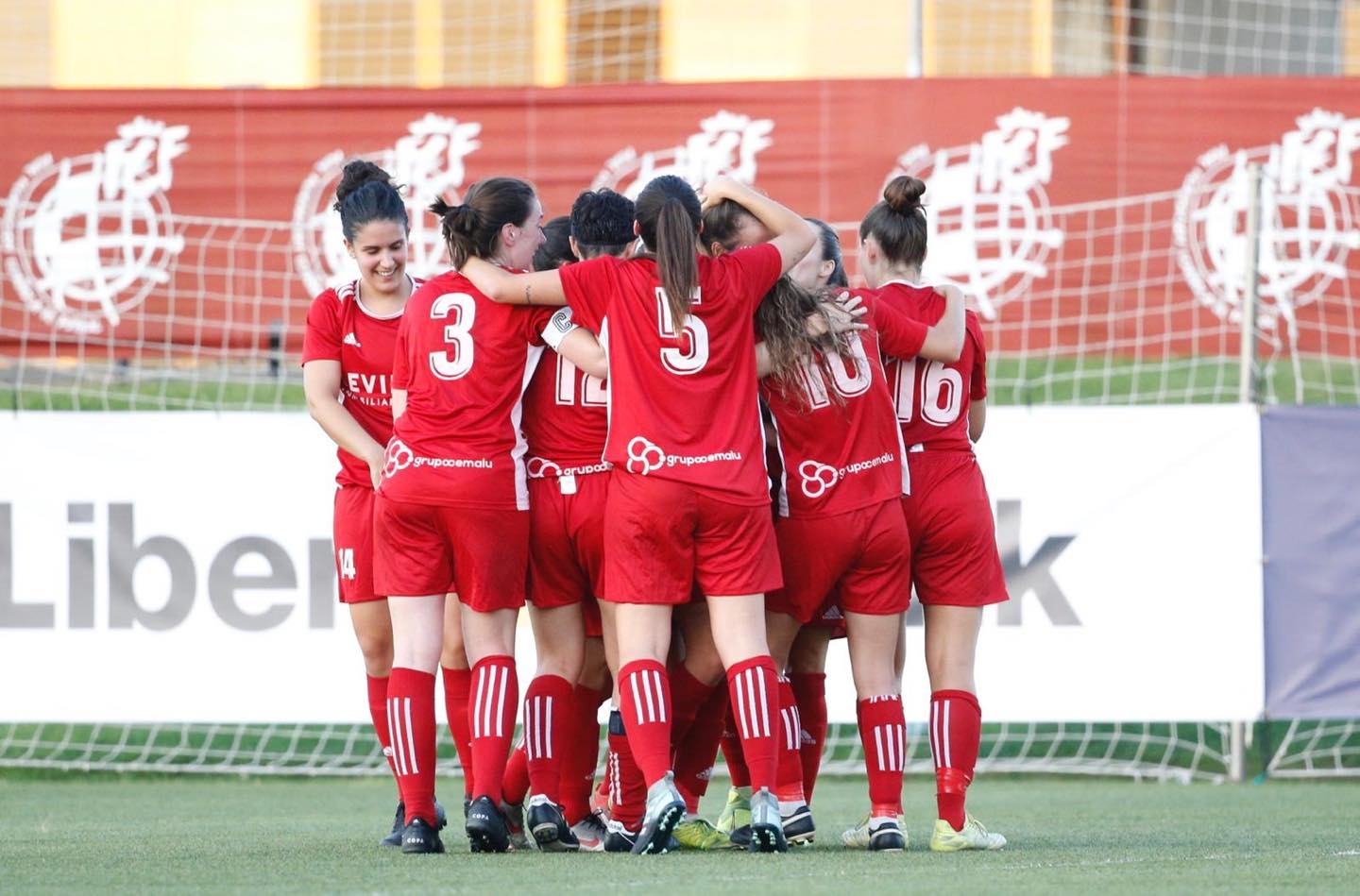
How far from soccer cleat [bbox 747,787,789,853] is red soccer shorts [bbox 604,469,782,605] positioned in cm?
52

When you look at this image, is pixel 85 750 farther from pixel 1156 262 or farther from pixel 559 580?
pixel 1156 262

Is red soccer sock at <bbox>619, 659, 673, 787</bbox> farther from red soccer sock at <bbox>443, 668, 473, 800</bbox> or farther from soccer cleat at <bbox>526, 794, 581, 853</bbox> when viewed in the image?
red soccer sock at <bbox>443, 668, 473, 800</bbox>

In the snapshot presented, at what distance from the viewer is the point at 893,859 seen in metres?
4.80

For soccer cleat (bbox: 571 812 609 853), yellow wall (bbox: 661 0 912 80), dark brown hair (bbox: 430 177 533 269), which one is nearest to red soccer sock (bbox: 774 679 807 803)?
soccer cleat (bbox: 571 812 609 853)

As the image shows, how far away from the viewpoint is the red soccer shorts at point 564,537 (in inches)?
200

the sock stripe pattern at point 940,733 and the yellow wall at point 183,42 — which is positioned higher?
the yellow wall at point 183,42

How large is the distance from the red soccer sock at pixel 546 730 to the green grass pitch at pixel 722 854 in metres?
0.28

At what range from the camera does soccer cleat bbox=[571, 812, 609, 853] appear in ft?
17.4

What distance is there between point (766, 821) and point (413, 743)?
944mm

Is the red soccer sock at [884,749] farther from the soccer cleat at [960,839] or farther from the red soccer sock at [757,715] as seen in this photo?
the red soccer sock at [757,715]

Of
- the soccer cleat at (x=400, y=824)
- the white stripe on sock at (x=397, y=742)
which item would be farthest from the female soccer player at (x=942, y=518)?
the white stripe on sock at (x=397, y=742)

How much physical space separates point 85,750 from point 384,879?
4.78 meters

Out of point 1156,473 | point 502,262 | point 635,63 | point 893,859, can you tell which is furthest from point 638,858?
point 635,63

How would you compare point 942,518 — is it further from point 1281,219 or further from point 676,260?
point 1281,219
